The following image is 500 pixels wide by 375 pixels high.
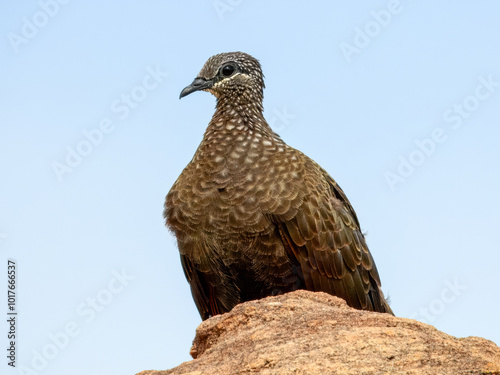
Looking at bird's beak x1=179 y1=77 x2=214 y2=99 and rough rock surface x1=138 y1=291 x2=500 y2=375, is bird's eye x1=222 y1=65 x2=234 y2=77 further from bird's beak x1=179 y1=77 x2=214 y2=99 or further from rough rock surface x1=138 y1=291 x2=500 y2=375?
rough rock surface x1=138 y1=291 x2=500 y2=375

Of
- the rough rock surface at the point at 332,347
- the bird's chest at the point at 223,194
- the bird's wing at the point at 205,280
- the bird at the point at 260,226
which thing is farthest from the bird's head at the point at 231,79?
the rough rock surface at the point at 332,347

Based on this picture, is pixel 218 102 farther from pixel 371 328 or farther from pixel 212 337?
pixel 371 328

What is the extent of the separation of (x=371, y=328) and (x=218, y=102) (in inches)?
152

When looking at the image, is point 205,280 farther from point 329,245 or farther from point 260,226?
point 329,245

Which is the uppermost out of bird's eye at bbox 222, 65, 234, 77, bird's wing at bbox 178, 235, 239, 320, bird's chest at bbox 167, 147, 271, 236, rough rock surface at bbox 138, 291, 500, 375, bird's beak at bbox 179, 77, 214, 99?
bird's eye at bbox 222, 65, 234, 77

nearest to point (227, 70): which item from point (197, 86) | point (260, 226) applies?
point (197, 86)

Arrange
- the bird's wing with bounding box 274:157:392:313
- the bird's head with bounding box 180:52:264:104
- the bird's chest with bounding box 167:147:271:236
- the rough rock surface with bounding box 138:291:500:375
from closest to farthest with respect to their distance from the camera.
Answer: the rough rock surface with bounding box 138:291:500:375 < the bird's chest with bounding box 167:147:271:236 < the bird's wing with bounding box 274:157:392:313 < the bird's head with bounding box 180:52:264:104

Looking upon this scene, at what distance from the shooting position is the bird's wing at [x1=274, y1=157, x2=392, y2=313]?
21.9ft

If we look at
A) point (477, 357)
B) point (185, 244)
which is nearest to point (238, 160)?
point (185, 244)

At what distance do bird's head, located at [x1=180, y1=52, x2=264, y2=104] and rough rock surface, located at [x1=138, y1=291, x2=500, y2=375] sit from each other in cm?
314

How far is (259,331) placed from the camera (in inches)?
181

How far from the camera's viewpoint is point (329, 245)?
22.5ft

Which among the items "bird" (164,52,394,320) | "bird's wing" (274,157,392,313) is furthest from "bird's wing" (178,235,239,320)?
"bird's wing" (274,157,392,313)

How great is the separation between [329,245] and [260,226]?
71cm
